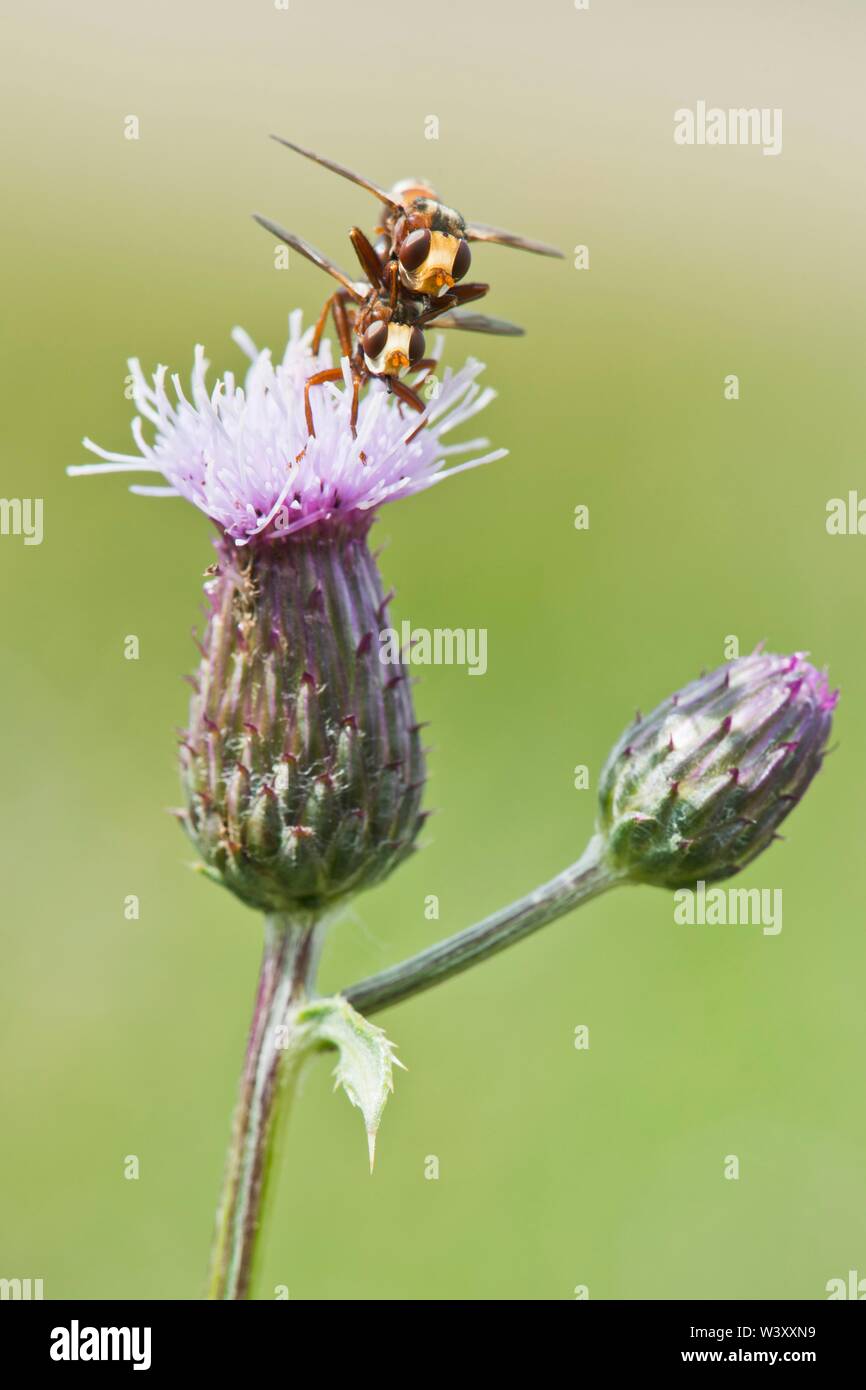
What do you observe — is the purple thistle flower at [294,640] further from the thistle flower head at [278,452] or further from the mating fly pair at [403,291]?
the mating fly pair at [403,291]

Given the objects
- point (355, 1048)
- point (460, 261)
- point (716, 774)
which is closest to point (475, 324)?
point (460, 261)

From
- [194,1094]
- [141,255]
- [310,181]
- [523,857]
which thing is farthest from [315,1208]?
[310,181]

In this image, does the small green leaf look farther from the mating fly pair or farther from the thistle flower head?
the mating fly pair

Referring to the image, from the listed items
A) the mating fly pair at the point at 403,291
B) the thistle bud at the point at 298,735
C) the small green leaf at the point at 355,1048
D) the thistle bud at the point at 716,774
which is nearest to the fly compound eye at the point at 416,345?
the mating fly pair at the point at 403,291

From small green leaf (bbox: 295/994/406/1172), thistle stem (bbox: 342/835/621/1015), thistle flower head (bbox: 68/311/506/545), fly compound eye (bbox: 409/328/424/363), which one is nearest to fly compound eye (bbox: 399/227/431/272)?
fly compound eye (bbox: 409/328/424/363)

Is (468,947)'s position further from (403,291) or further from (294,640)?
(403,291)

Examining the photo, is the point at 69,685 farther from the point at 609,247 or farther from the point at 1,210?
the point at 609,247
